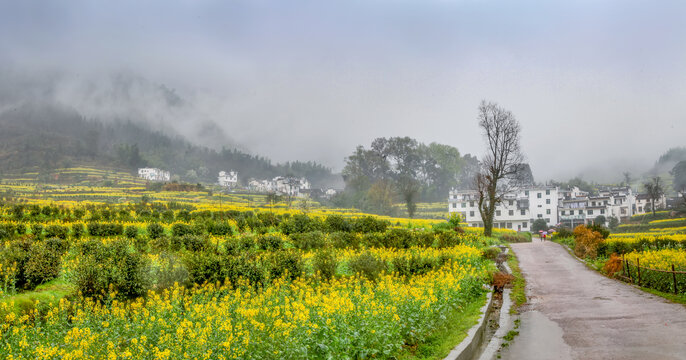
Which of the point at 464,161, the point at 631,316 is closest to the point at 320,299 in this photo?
the point at 631,316

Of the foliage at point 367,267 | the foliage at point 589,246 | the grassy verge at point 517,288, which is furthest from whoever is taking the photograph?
the foliage at point 589,246

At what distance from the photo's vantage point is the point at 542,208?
71000 millimetres

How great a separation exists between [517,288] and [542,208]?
64323mm

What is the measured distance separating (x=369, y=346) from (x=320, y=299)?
193 cm

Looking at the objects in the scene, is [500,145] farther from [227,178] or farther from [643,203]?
[227,178]

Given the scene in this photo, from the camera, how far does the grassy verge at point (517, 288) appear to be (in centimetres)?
1027

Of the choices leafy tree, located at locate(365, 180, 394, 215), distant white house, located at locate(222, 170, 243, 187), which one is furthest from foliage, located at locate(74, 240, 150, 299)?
distant white house, located at locate(222, 170, 243, 187)

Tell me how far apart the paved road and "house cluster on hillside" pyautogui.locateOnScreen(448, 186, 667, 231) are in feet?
189

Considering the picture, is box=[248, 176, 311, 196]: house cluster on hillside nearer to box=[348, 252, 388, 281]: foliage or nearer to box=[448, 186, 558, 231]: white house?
box=[448, 186, 558, 231]: white house

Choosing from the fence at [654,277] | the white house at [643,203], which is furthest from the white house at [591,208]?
the fence at [654,277]

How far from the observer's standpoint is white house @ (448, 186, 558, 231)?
68.9 meters

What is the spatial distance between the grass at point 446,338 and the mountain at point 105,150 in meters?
87.9

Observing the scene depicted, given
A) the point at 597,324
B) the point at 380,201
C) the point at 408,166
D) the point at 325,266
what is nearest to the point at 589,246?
the point at 597,324

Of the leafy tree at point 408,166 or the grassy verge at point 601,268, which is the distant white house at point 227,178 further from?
the grassy verge at point 601,268
